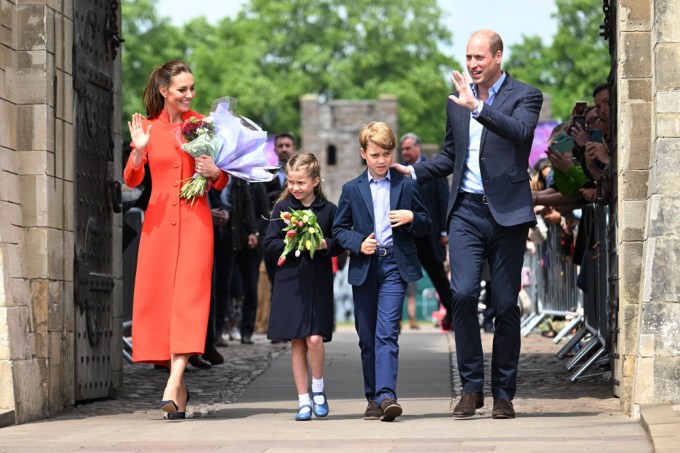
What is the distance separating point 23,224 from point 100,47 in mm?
1781

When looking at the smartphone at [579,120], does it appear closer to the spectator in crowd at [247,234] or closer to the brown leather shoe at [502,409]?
the brown leather shoe at [502,409]

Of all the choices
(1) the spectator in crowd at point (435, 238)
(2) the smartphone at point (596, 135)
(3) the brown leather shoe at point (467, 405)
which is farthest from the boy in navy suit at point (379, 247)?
(1) the spectator in crowd at point (435, 238)

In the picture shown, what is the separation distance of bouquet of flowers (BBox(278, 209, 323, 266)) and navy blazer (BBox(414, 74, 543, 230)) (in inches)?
26.0

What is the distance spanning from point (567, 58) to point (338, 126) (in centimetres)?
1640

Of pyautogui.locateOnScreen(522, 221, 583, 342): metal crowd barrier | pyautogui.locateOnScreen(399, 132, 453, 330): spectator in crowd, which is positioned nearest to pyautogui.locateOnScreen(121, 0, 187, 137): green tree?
pyautogui.locateOnScreen(522, 221, 583, 342): metal crowd barrier

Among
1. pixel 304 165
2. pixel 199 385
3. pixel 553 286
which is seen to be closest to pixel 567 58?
pixel 553 286

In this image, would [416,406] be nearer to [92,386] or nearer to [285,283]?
[285,283]

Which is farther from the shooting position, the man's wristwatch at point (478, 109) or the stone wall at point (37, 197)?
the stone wall at point (37, 197)

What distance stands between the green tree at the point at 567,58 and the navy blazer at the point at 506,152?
184ft

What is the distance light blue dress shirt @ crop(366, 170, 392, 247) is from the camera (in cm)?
929

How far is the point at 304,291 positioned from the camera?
31.2ft

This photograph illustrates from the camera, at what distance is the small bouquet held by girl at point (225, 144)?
9.34 metres

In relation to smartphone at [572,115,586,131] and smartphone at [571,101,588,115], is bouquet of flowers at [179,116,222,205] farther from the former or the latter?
smartphone at [571,101,588,115]

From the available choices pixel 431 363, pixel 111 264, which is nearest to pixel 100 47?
pixel 111 264
